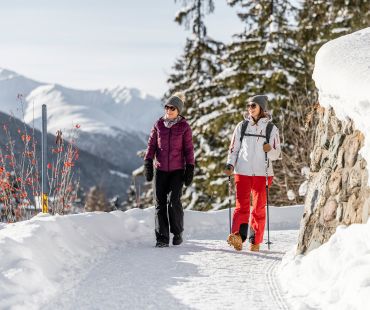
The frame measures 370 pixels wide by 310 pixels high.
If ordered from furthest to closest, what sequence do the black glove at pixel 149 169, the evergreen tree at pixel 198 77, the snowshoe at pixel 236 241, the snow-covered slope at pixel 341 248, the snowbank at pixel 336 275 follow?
the evergreen tree at pixel 198 77 → the black glove at pixel 149 169 → the snowshoe at pixel 236 241 → the snow-covered slope at pixel 341 248 → the snowbank at pixel 336 275

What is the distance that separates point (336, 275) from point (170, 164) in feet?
11.0

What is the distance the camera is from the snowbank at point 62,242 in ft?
16.3

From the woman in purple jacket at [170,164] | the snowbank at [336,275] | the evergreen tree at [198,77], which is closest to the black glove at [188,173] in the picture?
the woman in purple jacket at [170,164]

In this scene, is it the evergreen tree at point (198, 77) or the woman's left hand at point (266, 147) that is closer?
the woman's left hand at point (266, 147)

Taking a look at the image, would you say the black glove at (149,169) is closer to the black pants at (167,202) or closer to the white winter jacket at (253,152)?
the black pants at (167,202)

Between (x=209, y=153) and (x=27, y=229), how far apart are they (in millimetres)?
12345

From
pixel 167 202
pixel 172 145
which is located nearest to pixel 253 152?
pixel 172 145

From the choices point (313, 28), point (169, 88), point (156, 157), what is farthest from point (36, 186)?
point (169, 88)

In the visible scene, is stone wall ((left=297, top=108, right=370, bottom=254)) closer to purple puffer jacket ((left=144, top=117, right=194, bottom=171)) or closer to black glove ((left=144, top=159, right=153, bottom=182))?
purple puffer jacket ((left=144, top=117, right=194, bottom=171))

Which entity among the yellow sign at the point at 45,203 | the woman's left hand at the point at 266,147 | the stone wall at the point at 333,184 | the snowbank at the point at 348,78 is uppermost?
the snowbank at the point at 348,78

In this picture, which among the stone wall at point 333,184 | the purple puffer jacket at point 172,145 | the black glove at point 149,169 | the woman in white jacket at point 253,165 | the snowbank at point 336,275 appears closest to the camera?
the snowbank at point 336,275

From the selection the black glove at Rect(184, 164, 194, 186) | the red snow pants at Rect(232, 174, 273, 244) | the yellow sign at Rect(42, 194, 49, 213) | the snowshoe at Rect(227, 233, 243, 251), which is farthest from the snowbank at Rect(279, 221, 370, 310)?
the yellow sign at Rect(42, 194, 49, 213)

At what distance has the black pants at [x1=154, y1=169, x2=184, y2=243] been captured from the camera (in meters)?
7.68

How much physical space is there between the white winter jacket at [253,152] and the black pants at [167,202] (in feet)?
2.51
